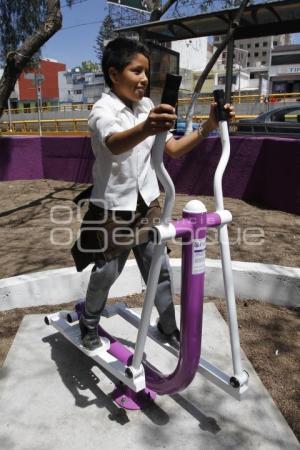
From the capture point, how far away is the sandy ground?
7.62 feet

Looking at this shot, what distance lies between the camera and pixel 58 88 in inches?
2618

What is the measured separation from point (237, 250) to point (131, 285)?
1296 millimetres

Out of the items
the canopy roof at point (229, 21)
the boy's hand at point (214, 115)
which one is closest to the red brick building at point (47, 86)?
the canopy roof at point (229, 21)

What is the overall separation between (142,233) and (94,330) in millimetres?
592

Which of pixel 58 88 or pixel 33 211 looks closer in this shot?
pixel 33 211

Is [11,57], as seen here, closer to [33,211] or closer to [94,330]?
[33,211]

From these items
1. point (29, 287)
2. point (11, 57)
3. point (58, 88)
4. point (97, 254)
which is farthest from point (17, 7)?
point (58, 88)

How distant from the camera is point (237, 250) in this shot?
157 inches

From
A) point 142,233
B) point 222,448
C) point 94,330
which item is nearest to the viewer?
point 222,448

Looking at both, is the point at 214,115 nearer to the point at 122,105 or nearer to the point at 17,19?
the point at 122,105

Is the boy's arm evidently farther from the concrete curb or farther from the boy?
the concrete curb

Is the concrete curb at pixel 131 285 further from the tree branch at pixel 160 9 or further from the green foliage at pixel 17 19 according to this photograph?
the green foliage at pixel 17 19

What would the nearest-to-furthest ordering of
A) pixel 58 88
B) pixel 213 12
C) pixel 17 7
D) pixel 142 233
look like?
pixel 142 233 → pixel 213 12 → pixel 17 7 → pixel 58 88

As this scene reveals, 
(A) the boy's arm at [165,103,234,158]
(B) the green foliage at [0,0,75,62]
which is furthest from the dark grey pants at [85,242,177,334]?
(B) the green foliage at [0,0,75,62]
